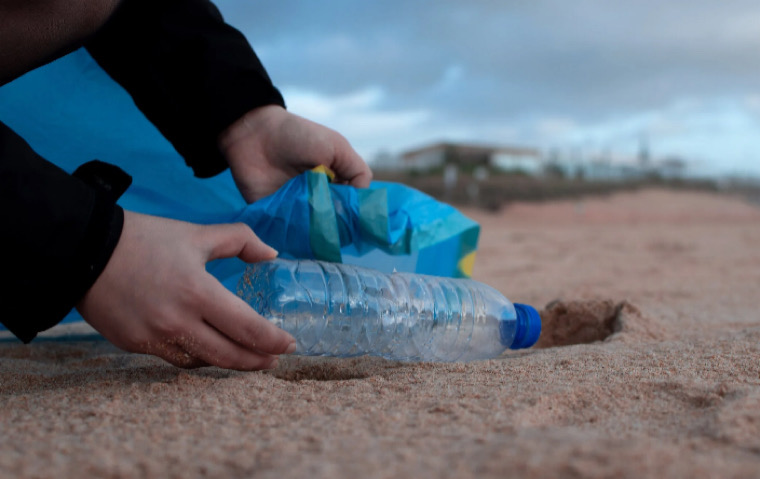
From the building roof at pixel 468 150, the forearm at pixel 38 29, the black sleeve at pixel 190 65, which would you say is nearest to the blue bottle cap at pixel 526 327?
the black sleeve at pixel 190 65

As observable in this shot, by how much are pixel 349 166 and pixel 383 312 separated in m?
0.46

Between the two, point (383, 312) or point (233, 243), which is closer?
point (233, 243)

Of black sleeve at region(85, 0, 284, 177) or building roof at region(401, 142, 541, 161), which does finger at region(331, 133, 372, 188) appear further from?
building roof at region(401, 142, 541, 161)

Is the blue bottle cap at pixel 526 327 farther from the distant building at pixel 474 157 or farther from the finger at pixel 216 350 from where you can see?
the distant building at pixel 474 157

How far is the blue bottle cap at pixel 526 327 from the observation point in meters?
1.61

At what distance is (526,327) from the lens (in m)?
1.61

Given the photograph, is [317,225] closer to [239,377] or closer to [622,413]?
[239,377]

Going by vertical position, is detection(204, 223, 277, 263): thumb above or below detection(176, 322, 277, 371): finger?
above

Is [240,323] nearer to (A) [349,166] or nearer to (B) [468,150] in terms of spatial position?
(A) [349,166]

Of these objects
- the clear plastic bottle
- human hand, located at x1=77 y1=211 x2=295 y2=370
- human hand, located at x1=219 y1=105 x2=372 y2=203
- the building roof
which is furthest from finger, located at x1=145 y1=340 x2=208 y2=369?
the building roof

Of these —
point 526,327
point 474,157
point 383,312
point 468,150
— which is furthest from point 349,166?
point 468,150

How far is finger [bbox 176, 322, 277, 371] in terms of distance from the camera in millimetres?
1112

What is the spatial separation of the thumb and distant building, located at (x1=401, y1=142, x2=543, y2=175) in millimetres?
16458

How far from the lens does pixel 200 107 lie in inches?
68.6
